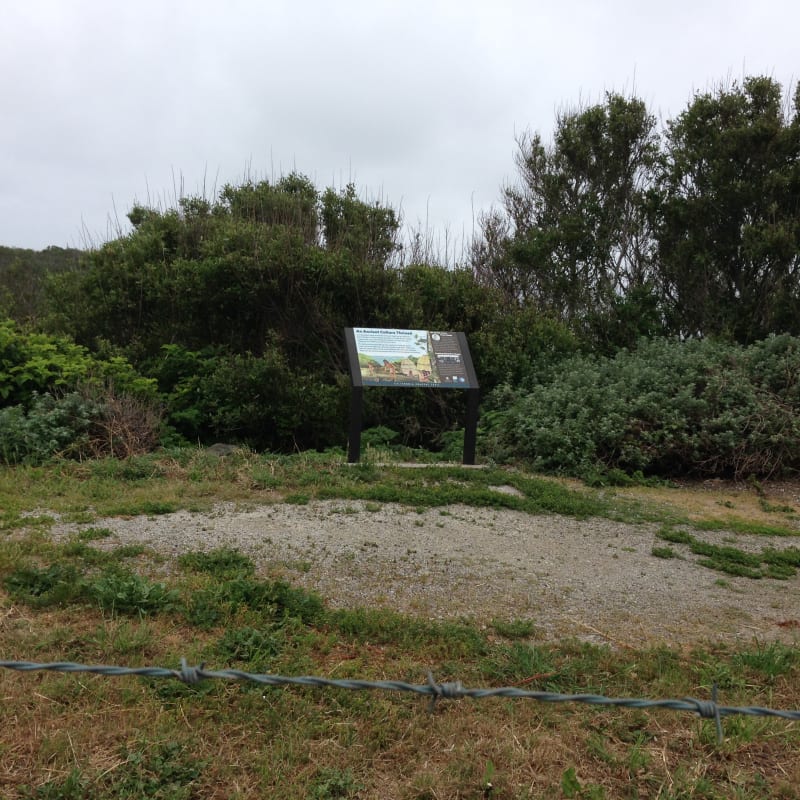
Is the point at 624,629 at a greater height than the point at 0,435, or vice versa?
the point at 0,435

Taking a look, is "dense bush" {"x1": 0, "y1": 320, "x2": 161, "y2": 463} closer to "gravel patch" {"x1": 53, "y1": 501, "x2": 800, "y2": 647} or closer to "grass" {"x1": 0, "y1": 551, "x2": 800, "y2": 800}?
"gravel patch" {"x1": 53, "y1": 501, "x2": 800, "y2": 647}

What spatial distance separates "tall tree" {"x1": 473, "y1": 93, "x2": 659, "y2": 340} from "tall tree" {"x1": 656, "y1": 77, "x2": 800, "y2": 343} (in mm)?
564

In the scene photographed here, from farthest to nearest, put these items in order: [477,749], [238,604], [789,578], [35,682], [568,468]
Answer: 1. [568,468]
2. [789,578]
3. [238,604]
4. [35,682]
5. [477,749]

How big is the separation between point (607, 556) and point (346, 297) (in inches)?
274

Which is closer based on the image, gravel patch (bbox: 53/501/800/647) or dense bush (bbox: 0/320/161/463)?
gravel patch (bbox: 53/501/800/647)

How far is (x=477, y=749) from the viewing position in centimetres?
272

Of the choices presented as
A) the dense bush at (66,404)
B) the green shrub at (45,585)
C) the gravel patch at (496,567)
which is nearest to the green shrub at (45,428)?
the dense bush at (66,404)

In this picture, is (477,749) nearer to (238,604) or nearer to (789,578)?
(238,604)

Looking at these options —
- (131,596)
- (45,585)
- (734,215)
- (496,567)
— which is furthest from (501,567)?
(734,215)

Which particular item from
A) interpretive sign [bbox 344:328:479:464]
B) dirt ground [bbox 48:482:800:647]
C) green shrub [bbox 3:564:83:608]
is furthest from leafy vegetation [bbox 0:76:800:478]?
green shrub [bbox 3:564:83:608]

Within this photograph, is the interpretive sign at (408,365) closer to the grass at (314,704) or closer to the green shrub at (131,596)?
the grass at (314,704)

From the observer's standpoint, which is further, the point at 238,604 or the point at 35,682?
the point at 238,604

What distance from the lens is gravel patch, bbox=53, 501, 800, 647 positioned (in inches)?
162

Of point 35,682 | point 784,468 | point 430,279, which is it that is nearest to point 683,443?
point 784,468
